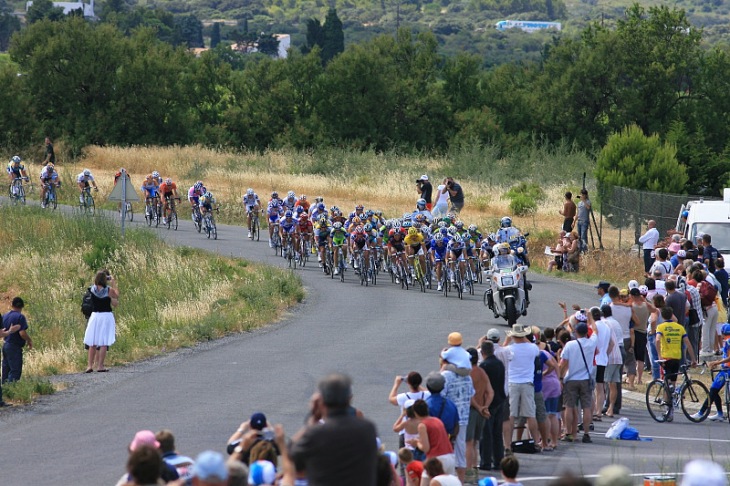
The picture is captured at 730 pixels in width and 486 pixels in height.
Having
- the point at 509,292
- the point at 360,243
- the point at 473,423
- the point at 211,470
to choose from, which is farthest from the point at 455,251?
the point at 211,470

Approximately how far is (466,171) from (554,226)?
684 inches

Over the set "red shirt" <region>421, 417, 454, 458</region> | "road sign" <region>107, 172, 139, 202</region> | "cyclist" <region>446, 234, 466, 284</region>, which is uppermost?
"road sign" <region>107, 172, 139, 202</region>

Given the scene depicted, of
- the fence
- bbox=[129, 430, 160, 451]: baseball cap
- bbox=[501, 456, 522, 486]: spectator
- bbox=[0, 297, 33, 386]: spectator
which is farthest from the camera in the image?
the fence

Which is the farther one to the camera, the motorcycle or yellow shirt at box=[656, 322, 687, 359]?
the motorcycle

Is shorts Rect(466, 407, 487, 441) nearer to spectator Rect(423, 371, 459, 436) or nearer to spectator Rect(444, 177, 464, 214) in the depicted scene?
spectator Rect(423, 371, 459, 436)

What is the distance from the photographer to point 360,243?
100 feet

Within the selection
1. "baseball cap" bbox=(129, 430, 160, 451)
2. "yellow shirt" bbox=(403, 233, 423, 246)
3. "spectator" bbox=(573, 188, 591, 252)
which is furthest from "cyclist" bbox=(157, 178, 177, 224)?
"baseball cap" bbox=(129, 430, 160, 451)

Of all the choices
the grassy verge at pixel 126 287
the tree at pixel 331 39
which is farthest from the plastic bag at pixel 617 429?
the tree at pixel 331 39

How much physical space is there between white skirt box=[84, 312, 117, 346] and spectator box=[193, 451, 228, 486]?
13258 millimetres

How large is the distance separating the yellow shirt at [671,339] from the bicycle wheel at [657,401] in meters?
0.49

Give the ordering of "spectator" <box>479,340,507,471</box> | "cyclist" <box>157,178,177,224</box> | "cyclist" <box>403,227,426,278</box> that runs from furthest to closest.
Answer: "cyclist" <box>157,178,177,224</box>, "cyclist" <box>403,227,426,278</box>, "spectator" <box>479,340,507,471</box>

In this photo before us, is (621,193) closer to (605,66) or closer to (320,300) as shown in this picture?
(320,300)

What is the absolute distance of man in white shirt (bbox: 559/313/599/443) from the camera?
15.9 meters

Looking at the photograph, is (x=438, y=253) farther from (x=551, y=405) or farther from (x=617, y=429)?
(x=551, y=405)
